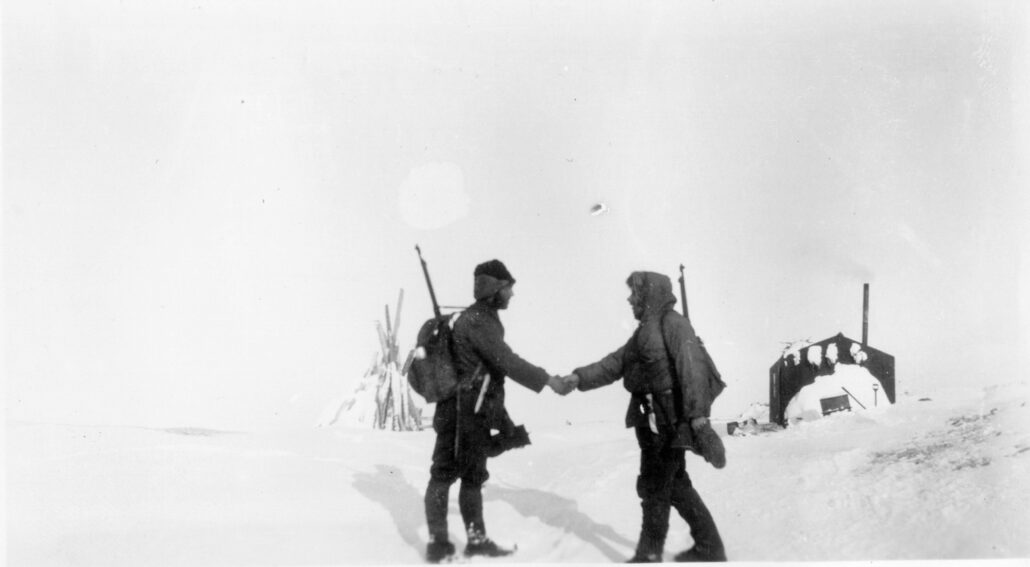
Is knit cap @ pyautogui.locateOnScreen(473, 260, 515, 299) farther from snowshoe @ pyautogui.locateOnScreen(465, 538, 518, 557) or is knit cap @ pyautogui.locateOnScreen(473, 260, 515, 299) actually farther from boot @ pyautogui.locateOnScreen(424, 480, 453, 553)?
snowshoe @ pyautogui.locateOnScreen(465, 538, 518, 557)

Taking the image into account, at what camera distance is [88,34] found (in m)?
6.32

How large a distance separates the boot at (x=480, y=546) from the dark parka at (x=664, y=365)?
103 cm

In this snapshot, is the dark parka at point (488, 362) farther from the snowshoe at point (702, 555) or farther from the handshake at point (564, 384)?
the snowshoe at point (702, 555)

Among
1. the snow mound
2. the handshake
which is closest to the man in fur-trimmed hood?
the handshake

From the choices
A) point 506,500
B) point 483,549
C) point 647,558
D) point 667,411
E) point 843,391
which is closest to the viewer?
point 667,411

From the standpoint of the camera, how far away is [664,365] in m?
4.14

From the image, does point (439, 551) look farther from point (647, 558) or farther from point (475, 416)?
point (647, 558)

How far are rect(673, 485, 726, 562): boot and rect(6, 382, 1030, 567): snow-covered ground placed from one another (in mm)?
319

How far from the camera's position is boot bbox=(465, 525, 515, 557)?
442 cm

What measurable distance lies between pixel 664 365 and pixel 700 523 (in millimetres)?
818

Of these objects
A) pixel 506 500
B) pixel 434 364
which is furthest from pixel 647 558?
pixel 506 500

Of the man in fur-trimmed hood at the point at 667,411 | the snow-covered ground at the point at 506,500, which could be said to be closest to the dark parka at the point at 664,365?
the man in fur-trimmed hood at the point at 667,411

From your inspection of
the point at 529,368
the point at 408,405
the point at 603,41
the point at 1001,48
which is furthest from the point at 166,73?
the point at 408,405

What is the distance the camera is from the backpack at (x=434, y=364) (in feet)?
14.4
